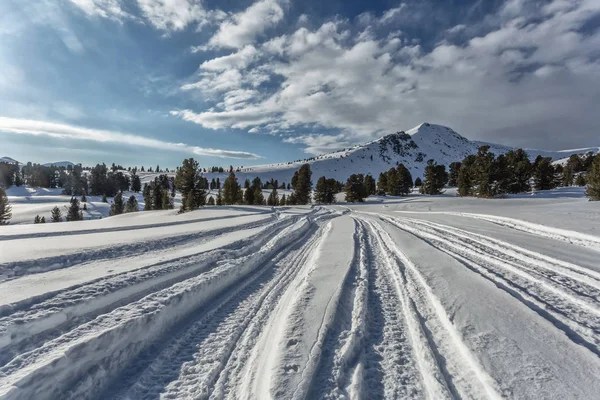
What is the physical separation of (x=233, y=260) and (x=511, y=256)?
7.61 m

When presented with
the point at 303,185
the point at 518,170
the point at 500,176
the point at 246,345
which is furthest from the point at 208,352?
the point at 518,170

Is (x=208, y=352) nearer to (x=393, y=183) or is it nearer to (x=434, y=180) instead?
(x=434, y=180)

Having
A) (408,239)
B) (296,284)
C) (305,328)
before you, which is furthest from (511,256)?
(305,328)

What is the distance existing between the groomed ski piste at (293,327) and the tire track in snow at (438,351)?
18 millimetres

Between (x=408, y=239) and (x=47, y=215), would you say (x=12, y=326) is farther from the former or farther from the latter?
(x=47, y=215)

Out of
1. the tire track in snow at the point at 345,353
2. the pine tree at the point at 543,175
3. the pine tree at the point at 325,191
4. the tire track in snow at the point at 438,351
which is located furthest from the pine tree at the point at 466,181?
the tire track in snow at the point at 345,353

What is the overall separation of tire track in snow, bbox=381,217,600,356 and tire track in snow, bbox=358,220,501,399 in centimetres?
150

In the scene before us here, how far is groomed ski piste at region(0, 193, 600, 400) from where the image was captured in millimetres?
2719

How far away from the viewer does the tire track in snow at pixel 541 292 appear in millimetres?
3699

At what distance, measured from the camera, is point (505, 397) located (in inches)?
97.5

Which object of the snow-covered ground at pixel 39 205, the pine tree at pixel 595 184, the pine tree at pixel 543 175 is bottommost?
the snow-covered ground at pixel 39 205

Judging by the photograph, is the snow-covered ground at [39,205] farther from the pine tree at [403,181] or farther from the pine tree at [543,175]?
the pine tree at [543,175]

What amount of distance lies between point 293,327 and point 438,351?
6.03ft

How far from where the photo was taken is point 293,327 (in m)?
3.75
